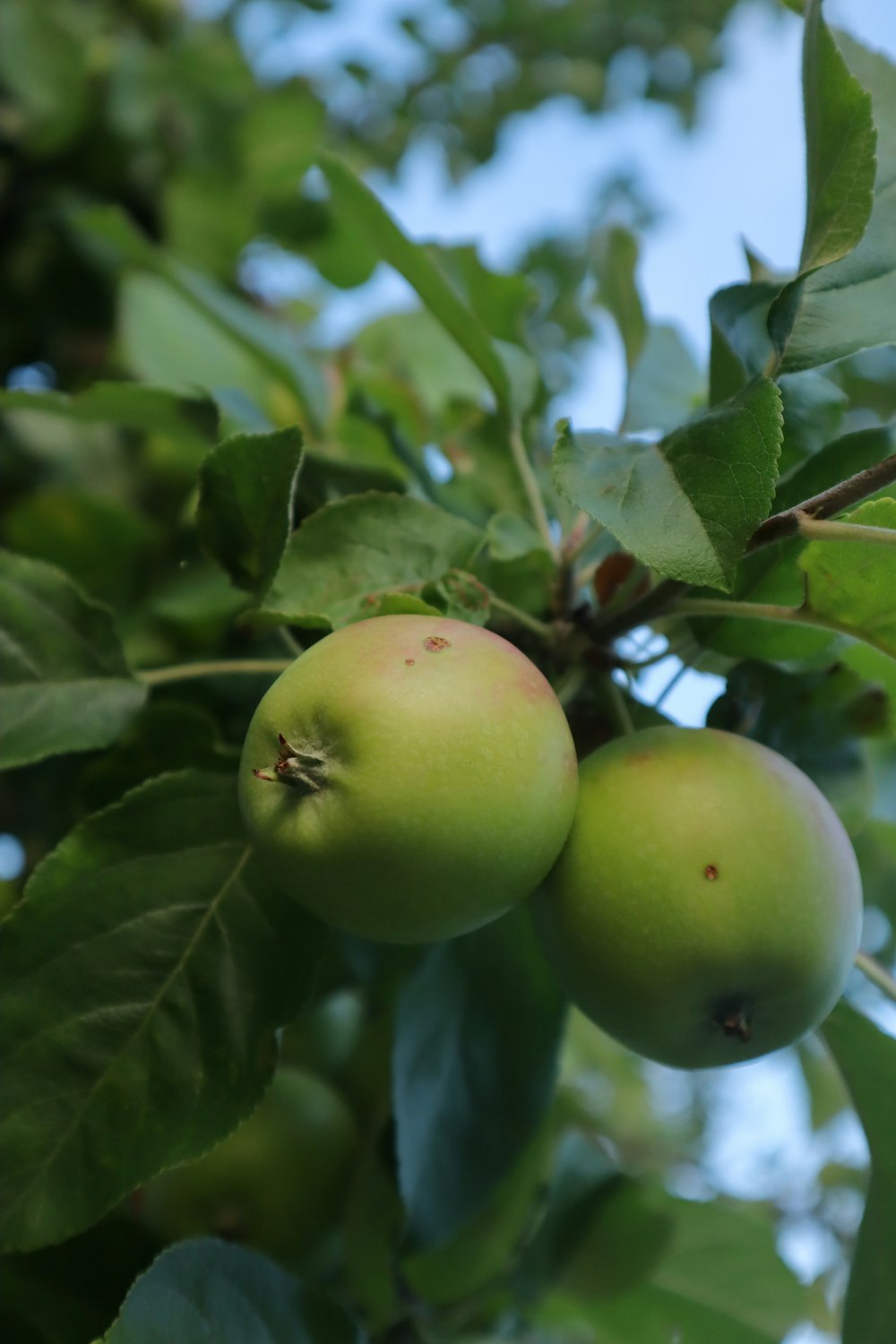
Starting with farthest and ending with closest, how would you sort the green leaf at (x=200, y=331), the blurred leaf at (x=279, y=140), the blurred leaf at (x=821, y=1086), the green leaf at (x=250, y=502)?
the blurred leaf at (x=279, y=140) → the blurred leaf at (x=821, y=1086) → the green leaf at (x=200, y=331) → the green leaf at (x=250, y=502)

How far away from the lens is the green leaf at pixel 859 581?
1.41 feet

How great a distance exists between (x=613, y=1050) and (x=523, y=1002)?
93cm

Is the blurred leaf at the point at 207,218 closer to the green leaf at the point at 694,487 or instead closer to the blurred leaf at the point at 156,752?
the blurred leaf at the point at 156,752

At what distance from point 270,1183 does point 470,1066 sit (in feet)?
0.45

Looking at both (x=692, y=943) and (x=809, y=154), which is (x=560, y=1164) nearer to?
(x=692, y=943)

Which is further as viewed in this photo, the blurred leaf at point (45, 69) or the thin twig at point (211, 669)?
the blurred leaf at point (45, 69)

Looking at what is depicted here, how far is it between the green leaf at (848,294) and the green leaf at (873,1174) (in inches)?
12.2

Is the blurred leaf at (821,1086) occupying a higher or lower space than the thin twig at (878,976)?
lower

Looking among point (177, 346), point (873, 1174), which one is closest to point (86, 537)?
point (177, 346)

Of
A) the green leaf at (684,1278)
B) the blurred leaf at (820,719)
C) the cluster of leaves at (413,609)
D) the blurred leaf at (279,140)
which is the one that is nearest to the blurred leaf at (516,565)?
the cluster of leaves at (413,609)

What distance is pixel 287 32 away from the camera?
1543 mm

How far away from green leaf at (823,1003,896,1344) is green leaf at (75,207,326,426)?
58cm

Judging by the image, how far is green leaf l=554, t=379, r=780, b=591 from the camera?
1.33ft

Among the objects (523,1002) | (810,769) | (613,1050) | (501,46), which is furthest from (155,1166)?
(501,46)
